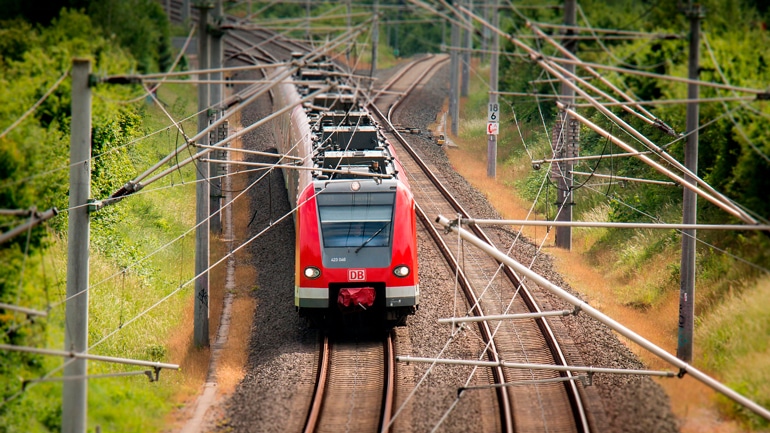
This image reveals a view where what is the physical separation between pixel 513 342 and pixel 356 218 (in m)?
4.00

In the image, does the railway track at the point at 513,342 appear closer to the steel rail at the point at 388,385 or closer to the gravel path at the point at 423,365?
the gravel path at the point at 423,365

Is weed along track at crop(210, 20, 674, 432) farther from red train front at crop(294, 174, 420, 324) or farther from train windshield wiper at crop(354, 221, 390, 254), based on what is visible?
train windshield wiper at crop(354, 221, 390, 254)

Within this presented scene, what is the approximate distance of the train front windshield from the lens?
17.5m

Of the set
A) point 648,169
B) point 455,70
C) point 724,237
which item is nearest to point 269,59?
point 455,70

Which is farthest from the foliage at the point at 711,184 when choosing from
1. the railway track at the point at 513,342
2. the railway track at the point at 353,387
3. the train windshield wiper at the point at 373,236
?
the railway track at the point at 353,387

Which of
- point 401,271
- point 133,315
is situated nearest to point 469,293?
point 401,271

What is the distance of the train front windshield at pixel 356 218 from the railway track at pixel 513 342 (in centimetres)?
170

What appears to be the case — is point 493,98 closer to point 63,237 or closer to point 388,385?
point 63,237

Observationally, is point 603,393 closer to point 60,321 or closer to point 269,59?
point 60,321

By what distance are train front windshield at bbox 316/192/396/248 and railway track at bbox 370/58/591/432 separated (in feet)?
5.58

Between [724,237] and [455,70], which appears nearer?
[724,237]

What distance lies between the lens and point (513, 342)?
59.7ft

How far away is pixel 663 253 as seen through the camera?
73.1 feet

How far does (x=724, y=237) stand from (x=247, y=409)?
1013cm
